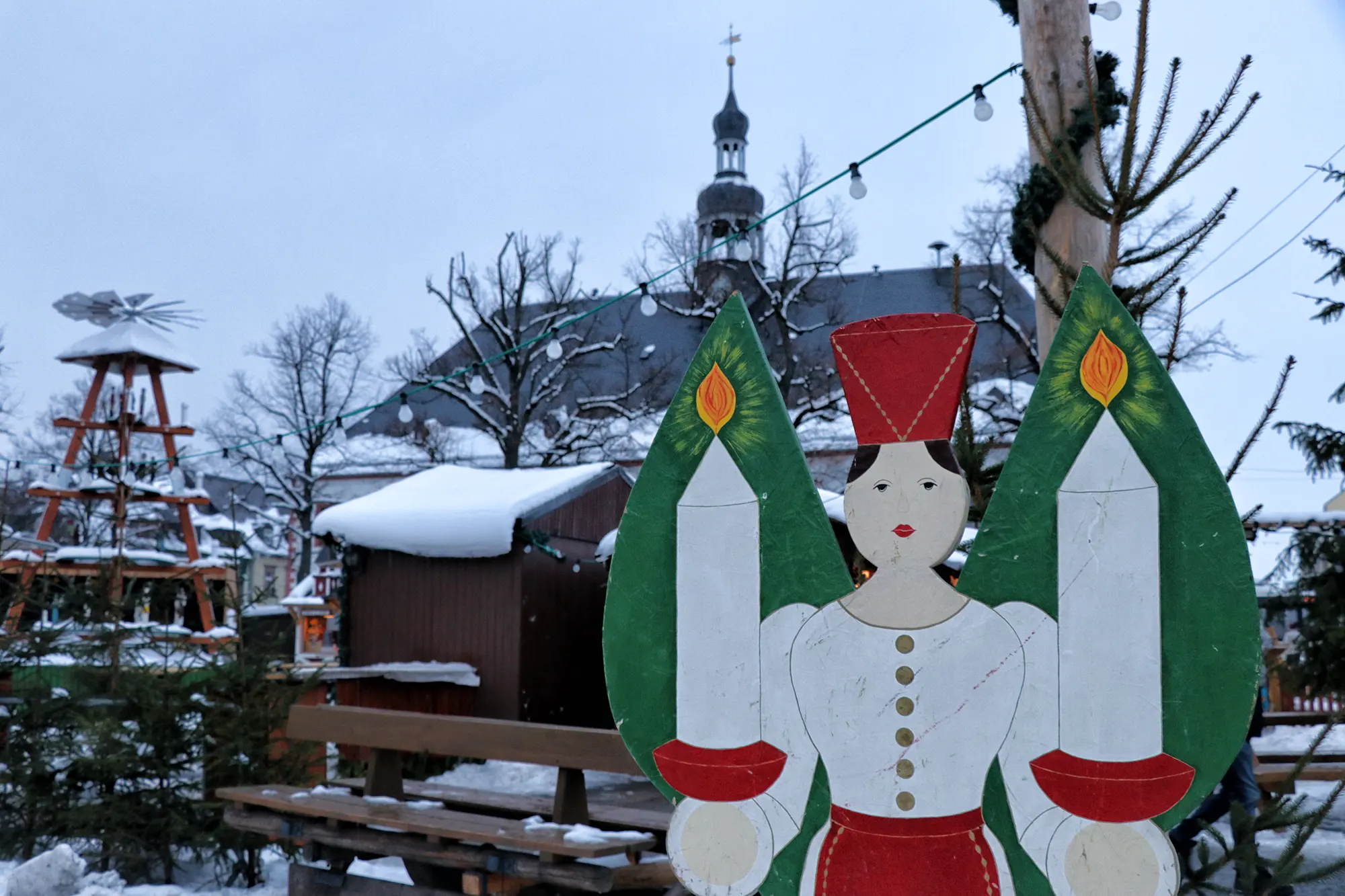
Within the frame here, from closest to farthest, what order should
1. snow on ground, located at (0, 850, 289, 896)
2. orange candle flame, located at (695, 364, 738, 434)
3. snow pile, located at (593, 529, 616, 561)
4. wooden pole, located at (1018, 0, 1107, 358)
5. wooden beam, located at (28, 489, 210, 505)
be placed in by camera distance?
orange candle flame, located at (695, 364, 738, 434)
wooden pole, located at (1018, 0, 1107, 358)
snow on ground, located at (0, 850, 289, 896)
snow pile, located at (593, 529, 616, 561)
wooden beam, located at (28, 489, 210, 505)

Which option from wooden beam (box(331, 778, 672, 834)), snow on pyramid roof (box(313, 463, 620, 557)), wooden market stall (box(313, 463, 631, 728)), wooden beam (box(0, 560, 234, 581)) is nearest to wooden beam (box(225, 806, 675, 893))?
wooden beam (box(331, 778, 672, 834))

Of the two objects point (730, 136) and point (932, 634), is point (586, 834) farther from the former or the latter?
point (730, 136)

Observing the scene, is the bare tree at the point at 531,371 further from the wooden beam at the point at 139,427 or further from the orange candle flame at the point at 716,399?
the orange candle flame at the point at 716,399

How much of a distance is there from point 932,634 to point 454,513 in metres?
9.70

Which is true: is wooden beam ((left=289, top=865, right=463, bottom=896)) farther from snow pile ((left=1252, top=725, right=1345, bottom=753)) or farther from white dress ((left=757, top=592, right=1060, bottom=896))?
snow pile ((left=1252, top=725, right=1345, bottom=753))

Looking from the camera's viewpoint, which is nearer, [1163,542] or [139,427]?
[1163,542]

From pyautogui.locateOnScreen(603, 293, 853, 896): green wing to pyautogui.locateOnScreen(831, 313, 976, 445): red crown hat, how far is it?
256 mm

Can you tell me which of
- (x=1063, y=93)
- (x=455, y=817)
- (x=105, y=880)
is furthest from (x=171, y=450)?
(x=1063, y=93)

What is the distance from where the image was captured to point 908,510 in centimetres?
315

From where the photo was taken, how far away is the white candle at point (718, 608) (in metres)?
3.31

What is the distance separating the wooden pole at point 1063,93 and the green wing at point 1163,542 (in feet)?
5.03

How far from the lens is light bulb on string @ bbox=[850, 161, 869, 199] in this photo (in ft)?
22.6

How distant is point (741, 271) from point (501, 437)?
8.48 m

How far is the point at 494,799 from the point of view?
6516mm
